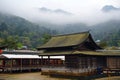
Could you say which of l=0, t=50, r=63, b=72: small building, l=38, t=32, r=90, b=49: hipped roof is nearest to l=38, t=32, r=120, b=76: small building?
l=38, t=32, r=90, b=49: hipped roof

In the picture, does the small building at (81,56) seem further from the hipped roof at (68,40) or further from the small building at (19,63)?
the small building at (19,63)

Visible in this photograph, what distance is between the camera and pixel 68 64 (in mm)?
47094

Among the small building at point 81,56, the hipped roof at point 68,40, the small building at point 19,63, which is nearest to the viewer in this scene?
the small building at point 81,56

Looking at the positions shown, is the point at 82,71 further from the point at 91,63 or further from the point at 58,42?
the point at 58,42

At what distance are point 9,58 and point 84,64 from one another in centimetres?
2028


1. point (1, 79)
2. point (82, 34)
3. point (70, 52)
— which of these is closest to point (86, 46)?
point (82, 34)

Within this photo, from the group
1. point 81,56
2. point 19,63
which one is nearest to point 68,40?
point 81,56

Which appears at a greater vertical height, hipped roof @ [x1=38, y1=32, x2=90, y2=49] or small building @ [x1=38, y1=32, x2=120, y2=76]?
hipped roof @ [x1=38, y1=32, x2=90, y2=49]

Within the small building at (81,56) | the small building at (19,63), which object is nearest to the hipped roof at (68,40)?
the small building at (81,56)

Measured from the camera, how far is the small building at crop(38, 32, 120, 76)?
149ft

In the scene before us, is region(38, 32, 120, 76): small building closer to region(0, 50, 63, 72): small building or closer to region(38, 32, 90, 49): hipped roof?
region(38, 32, 90, 49): hipped roof

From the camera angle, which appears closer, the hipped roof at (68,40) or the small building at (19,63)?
the hipped roof at (68,40)

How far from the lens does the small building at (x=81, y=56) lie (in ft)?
149

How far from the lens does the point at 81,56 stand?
1805 inches
